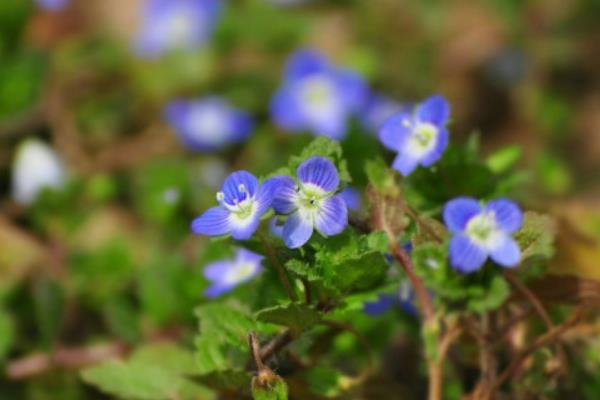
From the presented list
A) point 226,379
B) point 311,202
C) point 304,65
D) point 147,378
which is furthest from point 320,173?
point 304,65

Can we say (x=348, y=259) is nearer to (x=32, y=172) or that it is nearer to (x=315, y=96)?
(x=32, y=172)

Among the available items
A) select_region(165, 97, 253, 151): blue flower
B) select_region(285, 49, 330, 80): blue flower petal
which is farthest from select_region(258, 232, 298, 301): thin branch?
select_region(285, 49, 330, 80): blue flower petal

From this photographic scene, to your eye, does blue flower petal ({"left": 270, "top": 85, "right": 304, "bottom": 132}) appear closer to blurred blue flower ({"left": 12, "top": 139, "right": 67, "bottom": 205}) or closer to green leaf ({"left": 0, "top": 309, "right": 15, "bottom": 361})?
blurred blue flower ({"left": 12, "top": 139, "right": 67, "bottom": 205})

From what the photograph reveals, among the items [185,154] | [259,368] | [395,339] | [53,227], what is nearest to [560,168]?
[395,339]

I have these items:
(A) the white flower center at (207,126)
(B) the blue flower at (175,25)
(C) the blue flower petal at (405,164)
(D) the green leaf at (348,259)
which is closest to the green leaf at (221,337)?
(D) the green leaf at (348,259)

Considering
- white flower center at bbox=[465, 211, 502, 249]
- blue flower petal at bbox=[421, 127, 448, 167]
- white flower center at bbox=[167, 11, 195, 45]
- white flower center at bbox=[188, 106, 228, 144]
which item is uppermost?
white flower center at bbox=[167, 11, 195, 45]

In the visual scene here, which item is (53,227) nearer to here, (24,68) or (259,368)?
(24,68)
